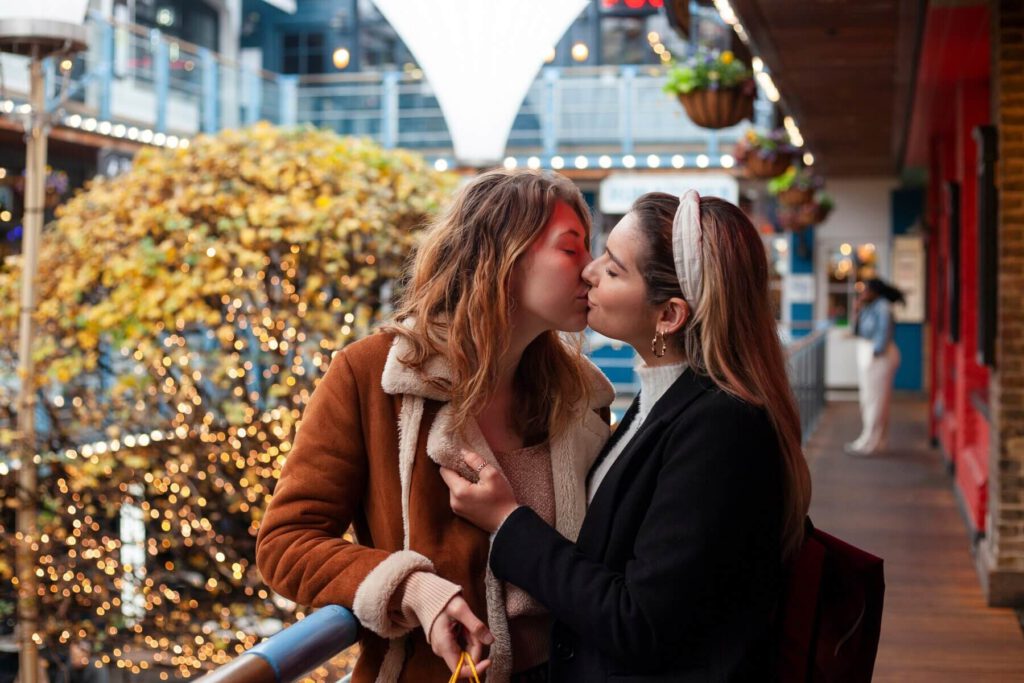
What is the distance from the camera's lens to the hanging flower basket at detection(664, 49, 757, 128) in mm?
6918

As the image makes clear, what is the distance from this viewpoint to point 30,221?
502cm

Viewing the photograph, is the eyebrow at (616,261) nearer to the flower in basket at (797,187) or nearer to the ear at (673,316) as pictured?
the ear at (673,316)

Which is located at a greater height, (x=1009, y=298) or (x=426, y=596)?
(x=1009, y=298)

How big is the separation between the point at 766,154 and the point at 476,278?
897 centimetres

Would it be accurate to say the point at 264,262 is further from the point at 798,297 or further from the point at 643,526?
the point at 798,297

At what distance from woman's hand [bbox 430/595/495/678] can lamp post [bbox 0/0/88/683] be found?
353 cm

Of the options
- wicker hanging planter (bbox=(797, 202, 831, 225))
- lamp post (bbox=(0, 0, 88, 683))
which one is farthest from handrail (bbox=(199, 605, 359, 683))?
wicker hanging planter (bbox=(797, 202, 831, 225))

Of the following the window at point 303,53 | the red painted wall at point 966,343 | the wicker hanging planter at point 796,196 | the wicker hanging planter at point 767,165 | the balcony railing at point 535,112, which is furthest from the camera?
the window at point 303,53

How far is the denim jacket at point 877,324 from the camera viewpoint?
1051 cm

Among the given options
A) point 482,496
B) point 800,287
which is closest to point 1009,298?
point 482,496

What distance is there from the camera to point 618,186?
6.29 metres

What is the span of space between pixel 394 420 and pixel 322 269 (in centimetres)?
425

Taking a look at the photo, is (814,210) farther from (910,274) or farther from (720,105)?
(720,105)

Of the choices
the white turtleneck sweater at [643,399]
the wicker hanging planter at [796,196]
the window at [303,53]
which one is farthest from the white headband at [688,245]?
the window at [303,53]
